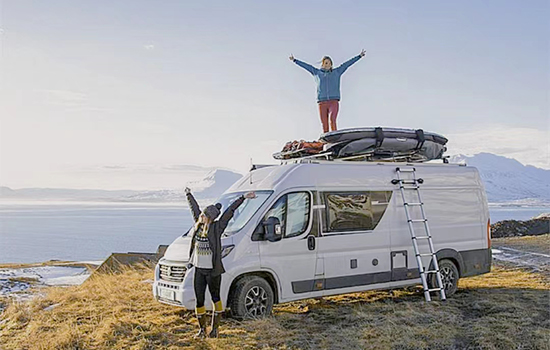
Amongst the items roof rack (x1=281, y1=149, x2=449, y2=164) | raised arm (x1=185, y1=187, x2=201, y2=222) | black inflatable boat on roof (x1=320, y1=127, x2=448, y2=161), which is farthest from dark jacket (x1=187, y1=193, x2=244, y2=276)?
black inflatable boat on roof (x1=320, y1=127, x2=448, y2=161)

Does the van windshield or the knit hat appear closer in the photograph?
the knit hat

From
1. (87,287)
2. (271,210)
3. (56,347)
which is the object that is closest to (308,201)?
(271,210)

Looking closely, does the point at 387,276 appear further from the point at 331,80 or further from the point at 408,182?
the point at 331,80

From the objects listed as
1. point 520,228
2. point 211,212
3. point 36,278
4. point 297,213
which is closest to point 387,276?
point 297,213

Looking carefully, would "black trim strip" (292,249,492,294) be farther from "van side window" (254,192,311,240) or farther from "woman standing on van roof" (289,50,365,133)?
"woman standing on van roof" (289,50,365,133)

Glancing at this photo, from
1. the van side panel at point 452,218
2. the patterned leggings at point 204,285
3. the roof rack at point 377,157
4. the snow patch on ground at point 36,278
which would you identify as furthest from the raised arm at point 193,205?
the snow patch on ground at point 36,278

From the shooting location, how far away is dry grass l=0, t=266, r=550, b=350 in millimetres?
7039

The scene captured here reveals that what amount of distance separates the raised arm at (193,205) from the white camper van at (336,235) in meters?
0.39

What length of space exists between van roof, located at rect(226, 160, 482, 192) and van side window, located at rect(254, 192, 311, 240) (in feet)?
0.61

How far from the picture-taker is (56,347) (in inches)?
279

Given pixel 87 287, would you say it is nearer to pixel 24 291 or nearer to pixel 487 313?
pixel 24 291

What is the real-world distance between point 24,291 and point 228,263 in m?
7.29

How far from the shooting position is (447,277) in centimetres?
1030

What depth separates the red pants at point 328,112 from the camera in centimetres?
1154
